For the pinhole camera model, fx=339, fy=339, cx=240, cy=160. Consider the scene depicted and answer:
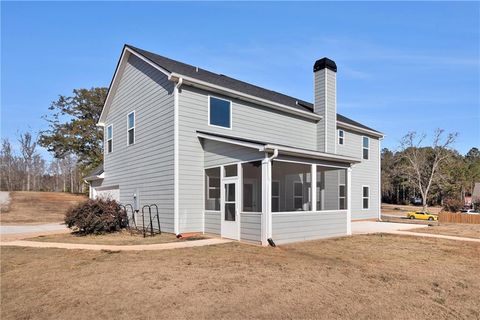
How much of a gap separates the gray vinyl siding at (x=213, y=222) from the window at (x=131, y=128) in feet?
18.6

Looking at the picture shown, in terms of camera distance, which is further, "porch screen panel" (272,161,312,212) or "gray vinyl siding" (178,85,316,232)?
"porch screen panel" (272,161,312,212)

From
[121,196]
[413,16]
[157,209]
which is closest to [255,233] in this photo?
[157,209]

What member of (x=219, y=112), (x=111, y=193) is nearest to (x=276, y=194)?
(x=219, y=112)

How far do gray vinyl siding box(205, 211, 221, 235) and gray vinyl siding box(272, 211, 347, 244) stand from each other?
2318 millimetres

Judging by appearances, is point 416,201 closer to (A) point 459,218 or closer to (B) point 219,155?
(A) point 459,218

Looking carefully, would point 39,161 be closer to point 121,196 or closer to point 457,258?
point 121,196

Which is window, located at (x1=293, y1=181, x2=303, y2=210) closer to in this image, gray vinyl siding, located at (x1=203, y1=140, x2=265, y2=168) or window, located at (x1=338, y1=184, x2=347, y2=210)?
window, located at (x1=338, y1=184, x2=347, y2=210)

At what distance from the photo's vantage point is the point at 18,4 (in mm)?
11680

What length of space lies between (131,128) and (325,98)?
9.85 meters

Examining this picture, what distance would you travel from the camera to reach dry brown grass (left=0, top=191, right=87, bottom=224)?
22578mm

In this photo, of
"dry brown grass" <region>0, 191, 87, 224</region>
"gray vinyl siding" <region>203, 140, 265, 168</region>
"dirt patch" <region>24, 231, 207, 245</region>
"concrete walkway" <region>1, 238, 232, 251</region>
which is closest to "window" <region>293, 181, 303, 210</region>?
"gray vinyl siding" <region>203, 140, 265, 168</region>

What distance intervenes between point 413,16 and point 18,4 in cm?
1408

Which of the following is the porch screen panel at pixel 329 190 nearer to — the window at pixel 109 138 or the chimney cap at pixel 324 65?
the chimney cap at pixel 324 65

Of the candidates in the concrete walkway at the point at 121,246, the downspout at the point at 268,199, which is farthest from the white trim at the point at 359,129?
the concrete walkway at the point at 121,246
